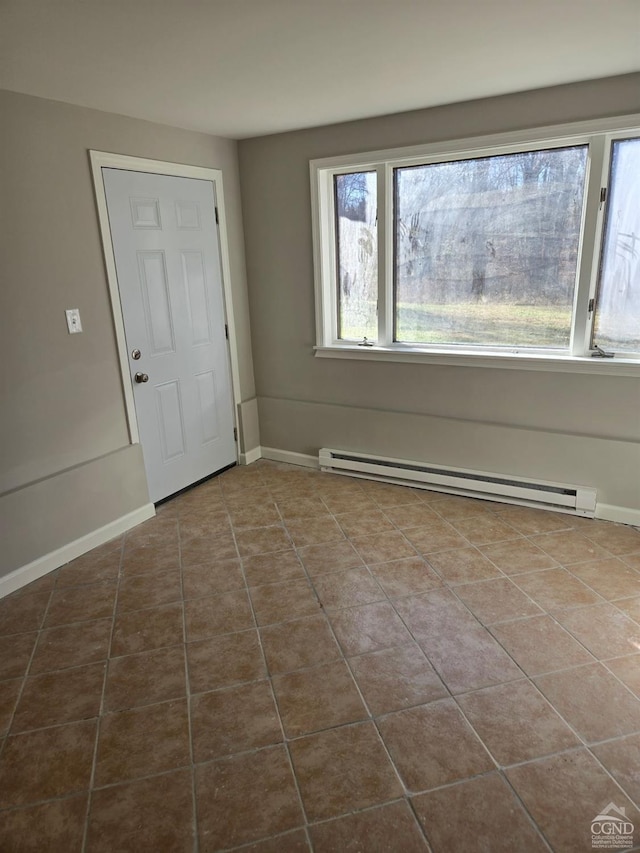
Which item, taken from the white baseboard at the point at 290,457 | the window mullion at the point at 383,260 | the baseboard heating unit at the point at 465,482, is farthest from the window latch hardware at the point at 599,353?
the white baseboard at the point at 290,457

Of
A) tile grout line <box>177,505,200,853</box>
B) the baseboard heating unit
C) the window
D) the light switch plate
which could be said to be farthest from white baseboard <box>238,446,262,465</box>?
the light switch plate

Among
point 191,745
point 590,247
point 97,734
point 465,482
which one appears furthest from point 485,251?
point 97,734

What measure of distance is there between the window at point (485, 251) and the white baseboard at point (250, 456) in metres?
1.01

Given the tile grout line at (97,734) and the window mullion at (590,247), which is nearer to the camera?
the tile grout line at (97,734)

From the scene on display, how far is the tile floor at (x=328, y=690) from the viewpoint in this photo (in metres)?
1.53

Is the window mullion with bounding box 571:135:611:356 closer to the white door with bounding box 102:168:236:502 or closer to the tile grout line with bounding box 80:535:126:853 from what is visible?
the white door with bounding box 102:168:236:502

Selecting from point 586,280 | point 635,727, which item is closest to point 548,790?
point 635,727

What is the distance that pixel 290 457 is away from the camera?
4.20 m

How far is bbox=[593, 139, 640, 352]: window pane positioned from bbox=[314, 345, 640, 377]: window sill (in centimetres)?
14

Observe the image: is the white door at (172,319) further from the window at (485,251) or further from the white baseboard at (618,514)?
the white baseboard at (618,514)

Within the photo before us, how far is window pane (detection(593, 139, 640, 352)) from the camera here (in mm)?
2740

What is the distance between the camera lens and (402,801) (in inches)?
61.4

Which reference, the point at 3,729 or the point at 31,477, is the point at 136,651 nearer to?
the point at 3,729

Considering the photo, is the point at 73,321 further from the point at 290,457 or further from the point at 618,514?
the point at 618,514
